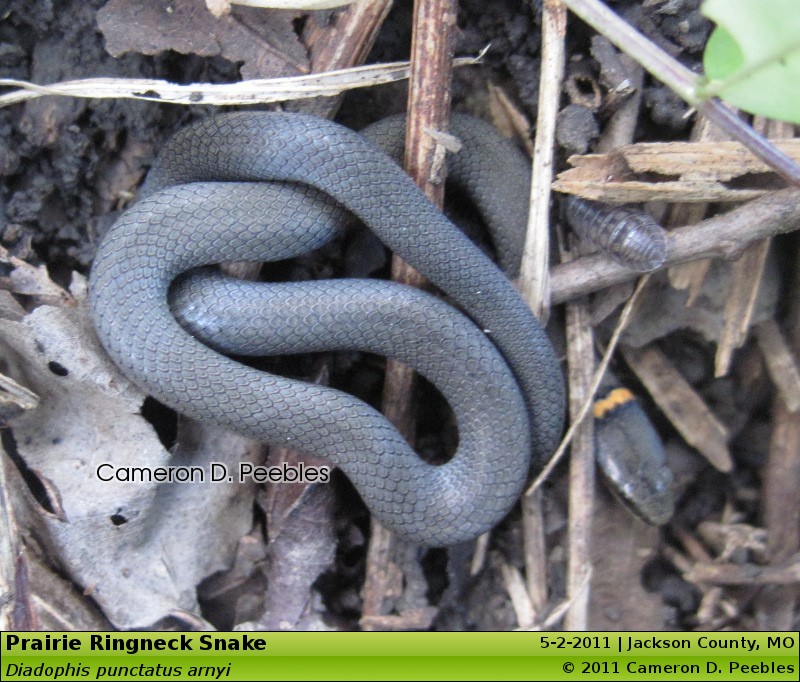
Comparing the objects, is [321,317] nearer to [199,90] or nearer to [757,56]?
[199,90]

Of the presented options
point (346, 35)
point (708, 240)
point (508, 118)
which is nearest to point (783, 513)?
point (708, 240)

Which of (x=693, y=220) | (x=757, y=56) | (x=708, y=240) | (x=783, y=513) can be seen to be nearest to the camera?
(x=757, y=56)

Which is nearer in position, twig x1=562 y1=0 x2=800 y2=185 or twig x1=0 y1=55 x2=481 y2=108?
twig x1=562 y1=0 x2=800 y2=185

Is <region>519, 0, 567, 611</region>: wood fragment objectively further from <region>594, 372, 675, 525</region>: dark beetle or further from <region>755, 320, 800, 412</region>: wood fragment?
<region>755, 320, 800, 412</region>: wood fragment

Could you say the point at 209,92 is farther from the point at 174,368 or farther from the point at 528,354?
the point at 528,354

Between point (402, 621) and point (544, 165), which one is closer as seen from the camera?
point (544, 165)

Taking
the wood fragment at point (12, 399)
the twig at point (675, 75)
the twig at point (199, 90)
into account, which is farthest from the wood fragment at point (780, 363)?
the wood fragment at point (12, 399)

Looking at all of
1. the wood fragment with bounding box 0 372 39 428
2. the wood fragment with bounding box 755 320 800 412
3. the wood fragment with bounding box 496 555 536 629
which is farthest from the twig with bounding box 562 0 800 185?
the wood fragment with bounding box 0 372 39 428
